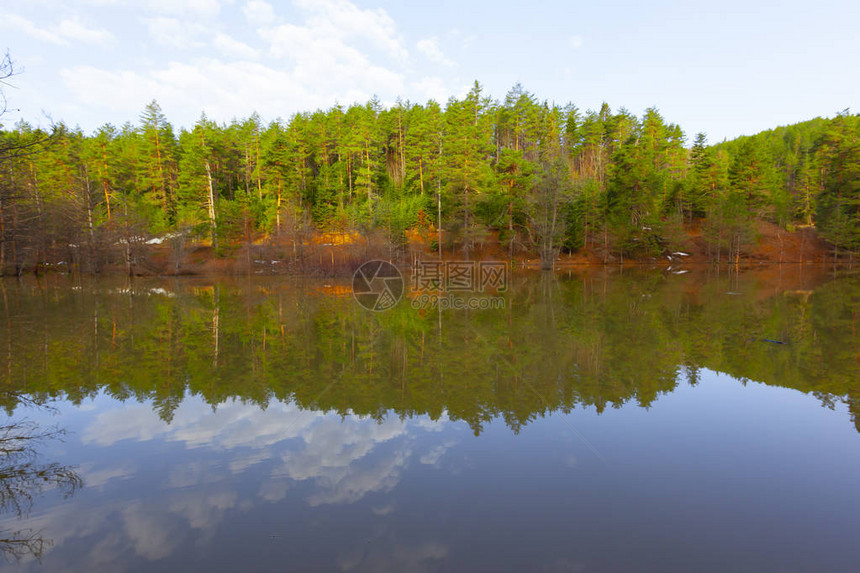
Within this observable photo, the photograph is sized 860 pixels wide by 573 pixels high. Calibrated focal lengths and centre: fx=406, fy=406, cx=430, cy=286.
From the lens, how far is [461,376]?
862cm

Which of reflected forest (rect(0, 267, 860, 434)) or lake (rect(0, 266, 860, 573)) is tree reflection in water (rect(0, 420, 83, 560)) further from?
reflected forest (rect(0, 267, 860, 434))

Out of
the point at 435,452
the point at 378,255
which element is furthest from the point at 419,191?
the point at 435,452

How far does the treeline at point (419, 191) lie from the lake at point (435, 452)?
31705 mm

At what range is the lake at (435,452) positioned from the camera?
12.1ft

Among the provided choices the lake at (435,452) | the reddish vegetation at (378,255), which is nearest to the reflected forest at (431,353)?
the lake at (435,452)

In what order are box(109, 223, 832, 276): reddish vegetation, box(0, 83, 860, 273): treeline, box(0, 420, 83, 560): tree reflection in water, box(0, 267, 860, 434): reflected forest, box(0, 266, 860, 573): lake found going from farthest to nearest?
box(0, 83, 860, 273): treeline → box(109, 223, 832, 276): reddish vegetation → box(0, 267, 860, 434): reflected forest → box(0, 420, 83, 560): tree reflection in water → box(0, 266, 860, 573): lake

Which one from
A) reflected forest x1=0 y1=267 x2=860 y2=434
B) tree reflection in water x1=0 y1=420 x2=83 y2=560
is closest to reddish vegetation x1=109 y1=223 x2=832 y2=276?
reflected forest x1=0 y1=267 x2=860 y2=434

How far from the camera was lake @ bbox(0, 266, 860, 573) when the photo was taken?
3686mm

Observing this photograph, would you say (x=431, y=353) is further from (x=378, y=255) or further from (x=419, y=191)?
(x=419, y=191)

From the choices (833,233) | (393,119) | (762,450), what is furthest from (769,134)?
(762,450)

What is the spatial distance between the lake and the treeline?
31.7 metres

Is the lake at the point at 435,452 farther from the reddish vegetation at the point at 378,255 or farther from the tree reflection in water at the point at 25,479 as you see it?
the reddish vegetation at the point at 378,255

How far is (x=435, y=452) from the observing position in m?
5.46

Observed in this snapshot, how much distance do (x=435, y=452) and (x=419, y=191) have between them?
49118 mm
